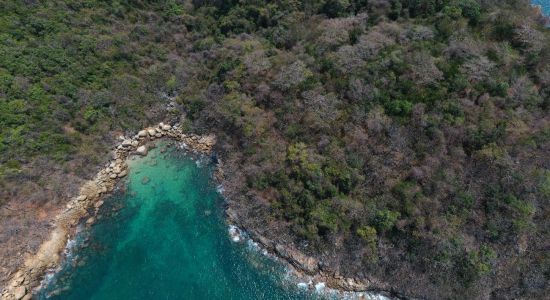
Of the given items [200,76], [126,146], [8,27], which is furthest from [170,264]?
[8,27]

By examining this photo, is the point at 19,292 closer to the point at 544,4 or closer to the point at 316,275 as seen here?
the point at 316,275

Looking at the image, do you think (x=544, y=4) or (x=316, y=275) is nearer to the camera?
(x=316, y=275)

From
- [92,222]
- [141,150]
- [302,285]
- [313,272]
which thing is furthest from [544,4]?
[92,222]

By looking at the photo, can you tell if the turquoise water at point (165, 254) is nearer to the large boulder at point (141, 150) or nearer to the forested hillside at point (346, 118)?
the large boulder at point (141, 150)

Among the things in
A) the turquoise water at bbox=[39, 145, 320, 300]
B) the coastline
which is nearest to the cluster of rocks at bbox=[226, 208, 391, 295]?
the coastline

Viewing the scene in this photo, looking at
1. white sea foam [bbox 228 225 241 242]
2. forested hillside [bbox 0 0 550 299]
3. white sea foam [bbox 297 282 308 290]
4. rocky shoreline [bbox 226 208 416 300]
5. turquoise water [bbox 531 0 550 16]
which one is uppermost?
turquoise water [bbox 531 0 550 16]

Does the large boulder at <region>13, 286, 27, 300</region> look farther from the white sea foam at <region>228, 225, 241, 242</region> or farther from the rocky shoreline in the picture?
the rocky shoreline
